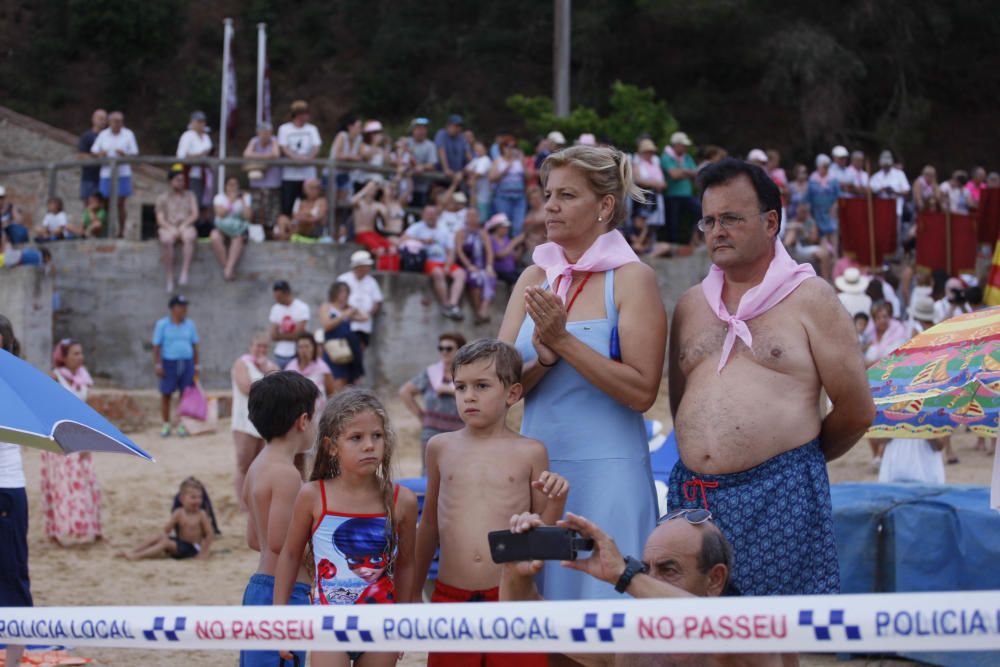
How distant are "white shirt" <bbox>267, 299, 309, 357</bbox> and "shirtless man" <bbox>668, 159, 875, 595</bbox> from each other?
10436 mm

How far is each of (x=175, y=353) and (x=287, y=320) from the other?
1818 millimetres

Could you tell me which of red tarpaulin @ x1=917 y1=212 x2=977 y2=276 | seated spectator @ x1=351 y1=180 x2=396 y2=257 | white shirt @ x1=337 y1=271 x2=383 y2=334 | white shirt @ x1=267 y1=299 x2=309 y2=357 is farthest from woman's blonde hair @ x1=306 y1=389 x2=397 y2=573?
red tarpaulin @ x1=917 y1=212 x2=977 y2=276

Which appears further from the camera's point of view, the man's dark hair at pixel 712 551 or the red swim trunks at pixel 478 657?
the red swim trunks at pixel 478 657

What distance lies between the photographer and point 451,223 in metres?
17.1

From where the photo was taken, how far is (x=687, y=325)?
12.9ft

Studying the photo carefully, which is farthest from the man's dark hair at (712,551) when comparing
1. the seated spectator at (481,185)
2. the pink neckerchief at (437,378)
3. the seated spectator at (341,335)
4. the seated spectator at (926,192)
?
the seated spectator at (926,192)

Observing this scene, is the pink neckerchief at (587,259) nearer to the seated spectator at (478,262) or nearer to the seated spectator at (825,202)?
the seated spectator at (478,262)

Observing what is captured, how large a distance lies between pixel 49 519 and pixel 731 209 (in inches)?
337

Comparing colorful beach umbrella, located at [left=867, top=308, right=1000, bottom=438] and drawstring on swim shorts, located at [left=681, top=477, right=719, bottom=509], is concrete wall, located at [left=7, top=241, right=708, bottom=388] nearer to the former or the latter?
colorful beach umbrella, located at [left=867, top=308, right=1000, bottom=438]

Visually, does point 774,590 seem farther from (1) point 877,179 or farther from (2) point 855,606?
(1) point 877,179

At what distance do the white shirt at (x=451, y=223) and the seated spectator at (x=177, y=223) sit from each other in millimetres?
3264

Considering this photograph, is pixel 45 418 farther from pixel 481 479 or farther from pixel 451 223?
pixel 451 223

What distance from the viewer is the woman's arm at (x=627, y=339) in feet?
Answer: 12.4

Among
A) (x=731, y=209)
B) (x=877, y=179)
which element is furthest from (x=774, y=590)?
(x=877, y=179)
